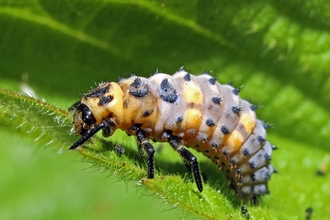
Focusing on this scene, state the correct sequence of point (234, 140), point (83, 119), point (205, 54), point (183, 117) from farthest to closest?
point (205, 54), point (234, 140), point (183, 117), point (83, 119)

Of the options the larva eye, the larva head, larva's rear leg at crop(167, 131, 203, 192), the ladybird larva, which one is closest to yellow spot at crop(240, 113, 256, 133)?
the ladybird larva

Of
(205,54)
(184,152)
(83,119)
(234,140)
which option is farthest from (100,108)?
(205,54)

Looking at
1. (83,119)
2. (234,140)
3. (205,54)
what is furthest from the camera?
(205,54)

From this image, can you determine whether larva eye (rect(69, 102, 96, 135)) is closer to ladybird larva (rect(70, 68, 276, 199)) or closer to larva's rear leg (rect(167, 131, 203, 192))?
ladybird larva (rect(70, 68, 276, 199))

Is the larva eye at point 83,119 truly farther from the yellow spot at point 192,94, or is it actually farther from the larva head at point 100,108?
the yellow spot at point 192,94

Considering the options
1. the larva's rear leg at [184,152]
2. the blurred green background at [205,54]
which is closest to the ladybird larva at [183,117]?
the larva's rear leg at [184,152]

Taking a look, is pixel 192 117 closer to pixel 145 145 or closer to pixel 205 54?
pixel 145 145

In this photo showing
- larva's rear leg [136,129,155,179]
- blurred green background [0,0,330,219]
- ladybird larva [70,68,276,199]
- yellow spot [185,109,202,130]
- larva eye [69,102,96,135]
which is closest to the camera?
larva's rear leg [136,129,155,179]

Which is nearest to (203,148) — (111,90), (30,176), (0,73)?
(111,90)
